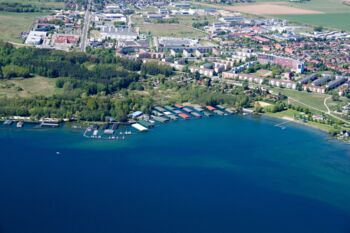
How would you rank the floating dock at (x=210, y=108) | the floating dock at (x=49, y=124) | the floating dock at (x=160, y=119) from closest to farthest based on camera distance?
the floating dock at (x=49, y=124)
the floating dock at (x=160, y=119)
the floating dock at (x=210, y=108)

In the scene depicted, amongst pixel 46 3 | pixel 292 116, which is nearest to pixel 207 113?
pixel 292 116

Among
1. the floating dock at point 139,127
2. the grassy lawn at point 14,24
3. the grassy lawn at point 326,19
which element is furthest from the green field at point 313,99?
the grassy lawn at point 326,19

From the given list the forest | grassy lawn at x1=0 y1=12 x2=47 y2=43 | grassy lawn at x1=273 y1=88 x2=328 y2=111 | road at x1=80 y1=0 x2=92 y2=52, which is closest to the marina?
the forest

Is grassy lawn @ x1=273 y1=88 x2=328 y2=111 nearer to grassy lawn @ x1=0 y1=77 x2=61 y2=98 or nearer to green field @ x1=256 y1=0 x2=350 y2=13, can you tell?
grassy lawn @ x1=0 y1=77 x2=61 y2=98

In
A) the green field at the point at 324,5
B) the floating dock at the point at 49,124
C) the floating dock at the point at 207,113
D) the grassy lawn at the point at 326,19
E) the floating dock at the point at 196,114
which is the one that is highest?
the green field at the point at 324,5

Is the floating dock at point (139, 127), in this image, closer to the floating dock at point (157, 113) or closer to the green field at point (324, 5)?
the floating dock at point (157, 113)

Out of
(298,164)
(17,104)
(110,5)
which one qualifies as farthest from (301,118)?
(110,5)
